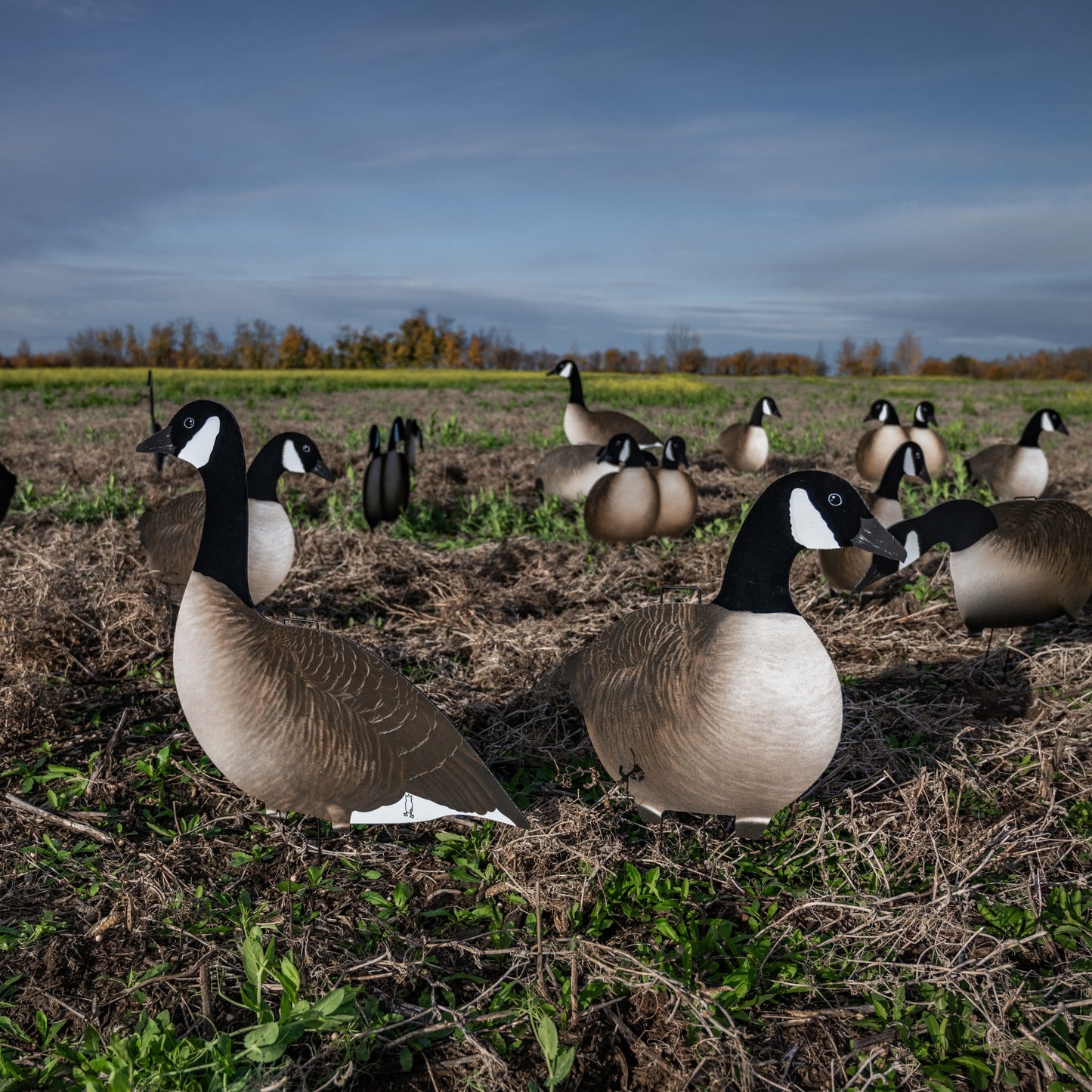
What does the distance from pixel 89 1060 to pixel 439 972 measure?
3.32ft

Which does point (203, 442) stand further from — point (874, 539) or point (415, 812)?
point (874, 539)

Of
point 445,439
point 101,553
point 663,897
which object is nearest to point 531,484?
point 445,439

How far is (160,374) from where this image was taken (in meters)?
40.2

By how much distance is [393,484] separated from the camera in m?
7.91

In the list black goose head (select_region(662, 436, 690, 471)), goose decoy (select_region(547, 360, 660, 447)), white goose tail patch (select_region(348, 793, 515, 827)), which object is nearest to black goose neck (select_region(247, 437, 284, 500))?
white goose tail patch (select_region(348, 793, 515, 827))

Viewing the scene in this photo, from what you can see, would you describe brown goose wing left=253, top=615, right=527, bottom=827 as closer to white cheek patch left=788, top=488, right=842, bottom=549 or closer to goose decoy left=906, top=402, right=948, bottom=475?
white cheek patch left=788, top=488, right=842, bottom=549

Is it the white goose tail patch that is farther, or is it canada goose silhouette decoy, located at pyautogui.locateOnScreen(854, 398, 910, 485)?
canada goose silhouette decoy, located at pyautogui.locateOnScreen(854, 398, 910, 485)

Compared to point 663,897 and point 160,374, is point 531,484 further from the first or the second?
point 160,374

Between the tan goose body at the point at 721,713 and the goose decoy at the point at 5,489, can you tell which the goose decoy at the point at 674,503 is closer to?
the tan goose body at the point at 721,713

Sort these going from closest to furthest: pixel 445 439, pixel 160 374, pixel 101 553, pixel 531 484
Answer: pixel 101 553 < pixel 531 484 < pixel 445 439 < pixel 160 374

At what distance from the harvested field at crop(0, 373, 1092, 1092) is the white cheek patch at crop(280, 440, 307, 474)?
0.96m

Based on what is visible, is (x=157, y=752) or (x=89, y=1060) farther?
(x=157, y=752)

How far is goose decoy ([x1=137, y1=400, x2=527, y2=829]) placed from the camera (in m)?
2.93

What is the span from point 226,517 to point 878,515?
509 cm
